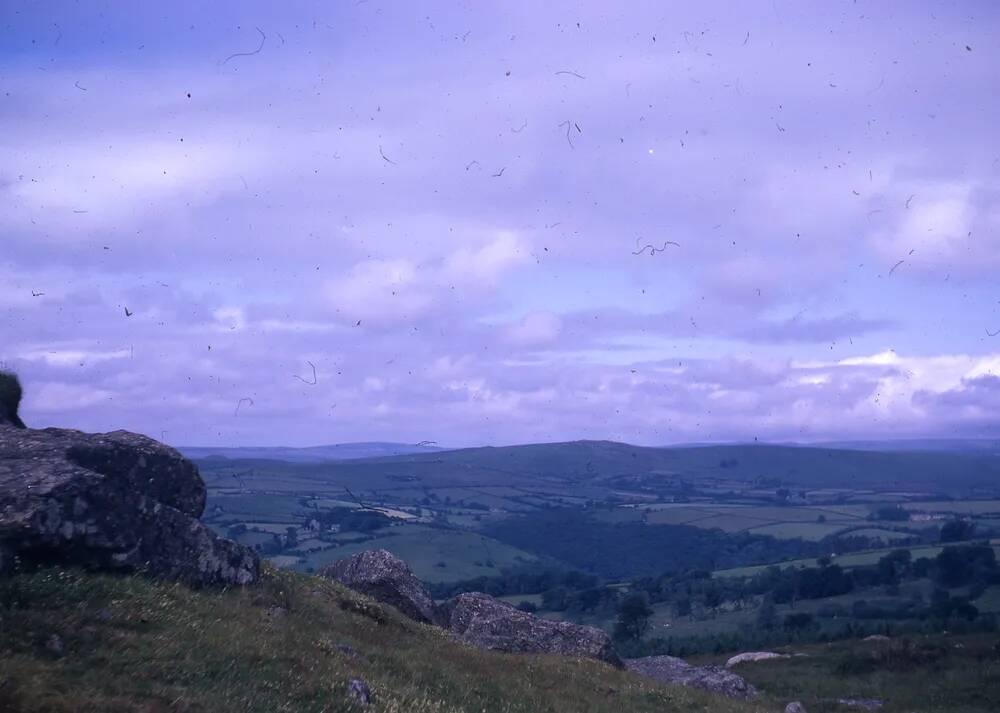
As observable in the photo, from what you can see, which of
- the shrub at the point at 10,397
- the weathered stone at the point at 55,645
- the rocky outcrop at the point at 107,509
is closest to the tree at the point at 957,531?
the rocky outcrop at the point at 107,509

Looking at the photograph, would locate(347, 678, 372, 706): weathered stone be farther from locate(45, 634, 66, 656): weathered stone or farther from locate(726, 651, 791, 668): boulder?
locate(726, 651, 791, 668): boulder

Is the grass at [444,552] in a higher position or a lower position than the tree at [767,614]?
higher

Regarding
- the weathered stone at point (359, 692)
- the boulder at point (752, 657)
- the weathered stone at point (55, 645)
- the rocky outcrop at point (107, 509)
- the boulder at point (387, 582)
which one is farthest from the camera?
the boulder at point (752, 657)

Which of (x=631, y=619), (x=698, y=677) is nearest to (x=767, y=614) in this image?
(x=631, y=619)

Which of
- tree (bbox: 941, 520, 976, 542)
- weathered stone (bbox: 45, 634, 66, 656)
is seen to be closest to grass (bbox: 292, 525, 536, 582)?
tree (bbox: 941, 520, 976, 542)

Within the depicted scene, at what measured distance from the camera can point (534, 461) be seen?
18238cm

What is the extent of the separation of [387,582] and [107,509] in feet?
41.7

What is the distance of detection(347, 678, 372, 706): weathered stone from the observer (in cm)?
1203

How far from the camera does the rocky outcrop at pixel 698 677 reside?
2692 cm

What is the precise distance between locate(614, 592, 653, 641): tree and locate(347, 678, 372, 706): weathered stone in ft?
168

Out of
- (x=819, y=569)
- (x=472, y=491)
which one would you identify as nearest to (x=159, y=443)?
(x=819, y=569)

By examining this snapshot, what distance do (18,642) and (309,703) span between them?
11.6 ft

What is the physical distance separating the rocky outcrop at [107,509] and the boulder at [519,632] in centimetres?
1028

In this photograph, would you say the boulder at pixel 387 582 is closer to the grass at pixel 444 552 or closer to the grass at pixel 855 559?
the grass at pixel 444 552
